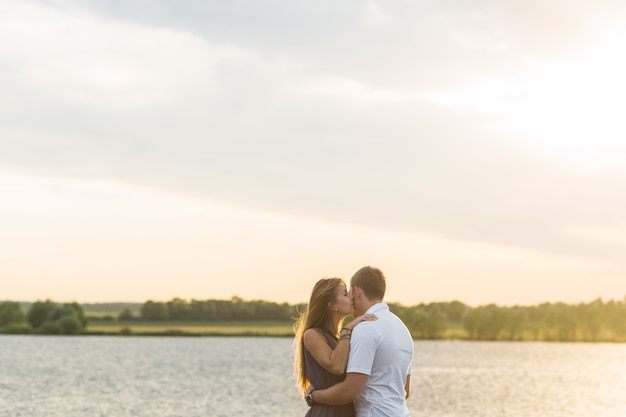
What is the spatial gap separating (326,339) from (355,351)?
44 centimetres

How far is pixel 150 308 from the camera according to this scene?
A: 190 meters

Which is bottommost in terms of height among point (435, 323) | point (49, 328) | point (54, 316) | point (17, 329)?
point (17, 329)

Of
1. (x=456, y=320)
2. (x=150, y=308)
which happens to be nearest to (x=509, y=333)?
(x=456, y=320)

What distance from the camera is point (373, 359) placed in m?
8.44

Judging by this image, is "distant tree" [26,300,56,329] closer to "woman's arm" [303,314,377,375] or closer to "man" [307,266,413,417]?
"woman's arm" [303,314,377,375]

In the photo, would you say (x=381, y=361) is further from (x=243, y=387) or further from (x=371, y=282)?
(x=243, y=387)

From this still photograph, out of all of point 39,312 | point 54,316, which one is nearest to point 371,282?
point 54,316

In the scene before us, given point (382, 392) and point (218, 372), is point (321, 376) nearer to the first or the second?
point (382, 392)

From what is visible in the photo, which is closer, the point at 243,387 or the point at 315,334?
the point at 315,334

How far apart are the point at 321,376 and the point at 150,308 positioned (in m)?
185

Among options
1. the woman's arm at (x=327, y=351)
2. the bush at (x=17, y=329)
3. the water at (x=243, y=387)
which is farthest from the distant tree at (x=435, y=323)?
the woman's arm at (x=327, y=351)

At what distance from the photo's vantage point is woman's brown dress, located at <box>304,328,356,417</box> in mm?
8703

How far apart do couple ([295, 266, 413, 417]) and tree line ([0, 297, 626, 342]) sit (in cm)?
15982

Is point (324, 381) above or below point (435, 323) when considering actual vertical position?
below
